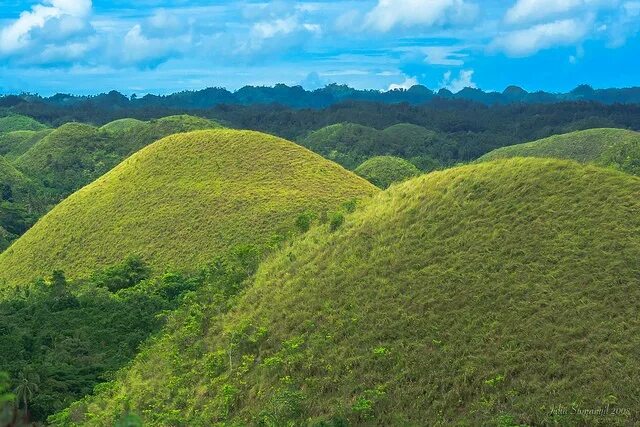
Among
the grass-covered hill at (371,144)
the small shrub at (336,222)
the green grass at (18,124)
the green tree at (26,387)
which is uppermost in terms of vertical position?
the small shrub at (336,222)

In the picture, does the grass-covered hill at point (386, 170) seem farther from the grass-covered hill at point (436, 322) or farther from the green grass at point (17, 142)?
the green grass at point (17, 142)

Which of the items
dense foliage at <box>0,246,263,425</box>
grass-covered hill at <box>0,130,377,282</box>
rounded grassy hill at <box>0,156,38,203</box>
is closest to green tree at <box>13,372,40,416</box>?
dense foliage at <box>0,246,263,425</box>

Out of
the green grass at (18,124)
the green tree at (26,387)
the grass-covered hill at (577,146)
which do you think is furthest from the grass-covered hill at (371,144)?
the green tree at (26,387)

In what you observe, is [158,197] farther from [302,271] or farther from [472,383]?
[472,383]

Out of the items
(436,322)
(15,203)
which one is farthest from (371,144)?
(436,322)

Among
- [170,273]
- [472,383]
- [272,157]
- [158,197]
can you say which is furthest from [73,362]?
[272,157]

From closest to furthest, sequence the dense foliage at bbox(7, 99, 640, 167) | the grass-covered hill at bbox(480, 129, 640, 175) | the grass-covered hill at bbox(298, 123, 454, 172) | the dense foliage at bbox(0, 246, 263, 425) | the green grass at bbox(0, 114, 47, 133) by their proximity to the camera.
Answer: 1. the dense foliage at bbox(0, 246, 263, 425)
2. the grass-covered hill at bbox(480, 129, 640, 175)
3. the grass-covered hill at bbox(298, 123, 454, 172)
4. the dense foliage at bbox(7, 99, 640, 167)
5. the green grass at bbox(0, 114, 47, 133)

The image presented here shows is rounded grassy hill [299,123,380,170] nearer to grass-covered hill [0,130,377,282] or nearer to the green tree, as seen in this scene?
grass-covered hill [0,130,377,282]
